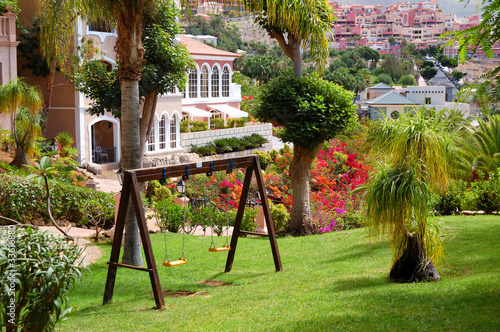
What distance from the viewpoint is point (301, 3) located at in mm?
13328

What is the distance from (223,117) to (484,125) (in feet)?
78.5

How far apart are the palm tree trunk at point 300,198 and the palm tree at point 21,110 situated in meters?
9.95

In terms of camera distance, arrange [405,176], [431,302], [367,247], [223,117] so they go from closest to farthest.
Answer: [431,302] < [405,176] < [367,247] < [223,117]

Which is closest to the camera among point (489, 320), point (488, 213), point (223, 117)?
point (489, 320)

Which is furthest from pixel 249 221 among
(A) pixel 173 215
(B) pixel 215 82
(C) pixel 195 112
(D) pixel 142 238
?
(B) pixel 215 82

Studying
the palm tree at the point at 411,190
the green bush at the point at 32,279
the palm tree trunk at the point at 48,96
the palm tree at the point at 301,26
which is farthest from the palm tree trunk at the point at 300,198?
the palm tree trunk at the point at 48,96

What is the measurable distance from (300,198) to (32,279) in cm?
1144

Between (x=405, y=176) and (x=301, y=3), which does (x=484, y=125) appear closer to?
(x=301, y=3)

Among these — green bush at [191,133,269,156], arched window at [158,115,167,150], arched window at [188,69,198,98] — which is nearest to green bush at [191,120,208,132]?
green bush at [191,133,269,156]

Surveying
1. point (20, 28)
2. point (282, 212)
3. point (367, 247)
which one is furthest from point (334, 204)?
point (20, 28)

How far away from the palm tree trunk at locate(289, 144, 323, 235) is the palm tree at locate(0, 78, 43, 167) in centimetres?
995

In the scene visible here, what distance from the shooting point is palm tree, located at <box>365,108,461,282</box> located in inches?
297

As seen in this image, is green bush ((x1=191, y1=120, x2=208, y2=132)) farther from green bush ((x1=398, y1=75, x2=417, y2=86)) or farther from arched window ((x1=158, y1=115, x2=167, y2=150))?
green bush ((x1=398, y1=75, x2=417, y2=86))

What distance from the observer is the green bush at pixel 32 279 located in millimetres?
4914
